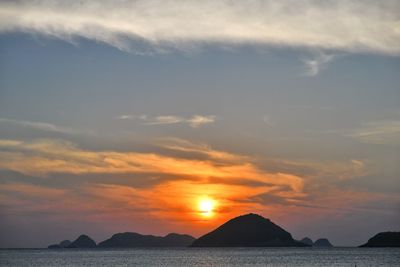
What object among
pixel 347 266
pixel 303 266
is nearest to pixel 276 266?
pixel 303 266

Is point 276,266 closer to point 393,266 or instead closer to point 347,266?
point 347,266

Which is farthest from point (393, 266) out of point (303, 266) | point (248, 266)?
point (248, 266)

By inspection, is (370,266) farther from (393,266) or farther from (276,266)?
(276,266)

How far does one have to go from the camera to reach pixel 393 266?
188500 millimetres

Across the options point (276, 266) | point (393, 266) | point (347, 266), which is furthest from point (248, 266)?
point (393, 266)

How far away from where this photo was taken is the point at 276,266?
195625 millimetres

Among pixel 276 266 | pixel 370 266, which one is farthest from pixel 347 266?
pixel 276 266

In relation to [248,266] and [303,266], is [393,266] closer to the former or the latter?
[303,266]

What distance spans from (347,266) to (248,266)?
3089 cm

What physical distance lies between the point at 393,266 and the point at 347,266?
13.7m

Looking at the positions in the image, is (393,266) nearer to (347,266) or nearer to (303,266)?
(347,266)

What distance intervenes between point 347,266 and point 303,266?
44.0ft

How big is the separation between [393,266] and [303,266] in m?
26.9

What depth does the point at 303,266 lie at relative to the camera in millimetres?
193875
